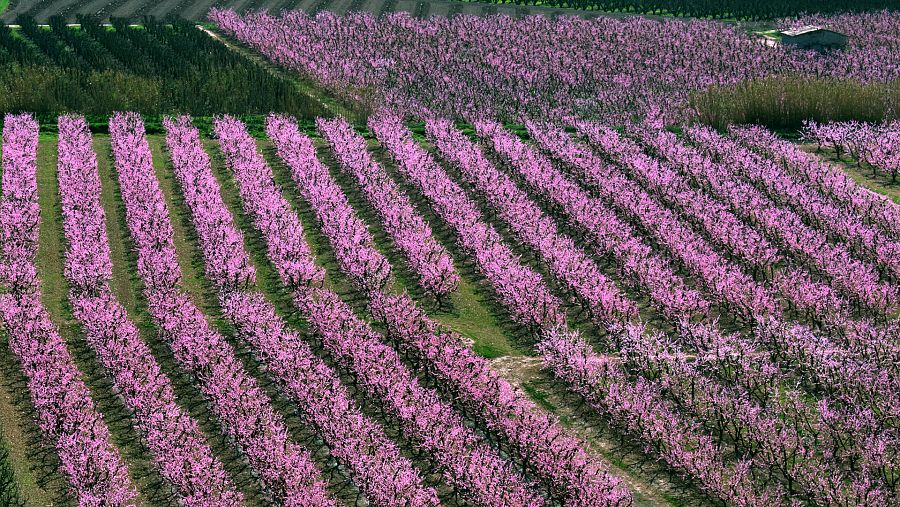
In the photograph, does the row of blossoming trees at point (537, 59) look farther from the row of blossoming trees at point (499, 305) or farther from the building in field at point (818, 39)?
the row of blossoming trees at point (499, 305)

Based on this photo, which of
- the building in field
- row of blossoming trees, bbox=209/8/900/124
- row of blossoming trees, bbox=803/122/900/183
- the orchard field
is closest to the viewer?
the orchard field

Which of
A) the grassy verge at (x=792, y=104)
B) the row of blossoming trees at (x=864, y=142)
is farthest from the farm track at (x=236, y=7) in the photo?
the row of blossoming trees at (x=864, y=142)

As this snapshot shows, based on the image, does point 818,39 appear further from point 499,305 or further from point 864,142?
point 499,305

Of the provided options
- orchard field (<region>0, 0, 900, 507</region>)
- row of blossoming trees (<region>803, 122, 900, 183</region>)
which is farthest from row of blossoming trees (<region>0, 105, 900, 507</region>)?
row of blossoming trees (<region>803, 122, 900, 183</region>)

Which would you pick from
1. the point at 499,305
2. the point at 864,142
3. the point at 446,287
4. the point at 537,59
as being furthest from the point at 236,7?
the point at 499,305

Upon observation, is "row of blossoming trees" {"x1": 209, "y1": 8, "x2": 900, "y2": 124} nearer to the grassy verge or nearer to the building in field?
the building in field
